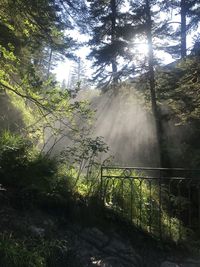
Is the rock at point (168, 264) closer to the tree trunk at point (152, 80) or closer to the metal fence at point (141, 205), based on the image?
the metal fence at point (141, 205)

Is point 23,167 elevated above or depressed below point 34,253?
above

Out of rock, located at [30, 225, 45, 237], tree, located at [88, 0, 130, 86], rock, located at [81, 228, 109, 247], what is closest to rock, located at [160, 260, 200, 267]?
rock, located at [81, 228, 109, 247]

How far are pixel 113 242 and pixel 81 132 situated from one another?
230 cm

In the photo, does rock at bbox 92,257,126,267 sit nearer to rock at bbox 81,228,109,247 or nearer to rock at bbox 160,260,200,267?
rock at bbox 81,228,109,247

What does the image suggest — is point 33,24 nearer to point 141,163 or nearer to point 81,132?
point 81,132

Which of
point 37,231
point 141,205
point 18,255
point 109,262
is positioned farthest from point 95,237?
point 18,255

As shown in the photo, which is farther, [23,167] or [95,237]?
[23,167]

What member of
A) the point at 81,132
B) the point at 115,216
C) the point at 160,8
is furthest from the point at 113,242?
the point at 160,8

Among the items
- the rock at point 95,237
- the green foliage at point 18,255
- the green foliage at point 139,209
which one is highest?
the green foliage at point 139,209

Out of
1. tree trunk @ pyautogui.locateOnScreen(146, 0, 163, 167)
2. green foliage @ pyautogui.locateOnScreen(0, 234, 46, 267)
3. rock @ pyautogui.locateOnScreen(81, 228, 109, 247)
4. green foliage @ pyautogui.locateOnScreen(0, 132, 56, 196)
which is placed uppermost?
tree trunk @ pyautogui.locateOnScreen(146, 0, 163, 167)

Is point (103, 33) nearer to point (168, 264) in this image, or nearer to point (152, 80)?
point (152, 80)

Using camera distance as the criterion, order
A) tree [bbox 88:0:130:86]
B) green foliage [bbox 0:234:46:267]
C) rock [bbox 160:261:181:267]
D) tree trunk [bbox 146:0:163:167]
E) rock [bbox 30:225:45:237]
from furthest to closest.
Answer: tree [bbox 88:0:130:86]
tree trunk [bbox 146:0:163:167]
rock [bbox 160:261:181:267]
rock [bbox 30:225:45:237]
green foliage [bbox 0:234:46:267]

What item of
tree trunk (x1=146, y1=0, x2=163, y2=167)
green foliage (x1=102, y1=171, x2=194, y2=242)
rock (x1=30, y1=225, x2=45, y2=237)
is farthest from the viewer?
tree trunk (x1=146, y1=0, x2=163, y2=167)

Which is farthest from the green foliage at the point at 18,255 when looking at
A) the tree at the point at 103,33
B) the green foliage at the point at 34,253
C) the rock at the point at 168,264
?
the tree at the point at 103,33
